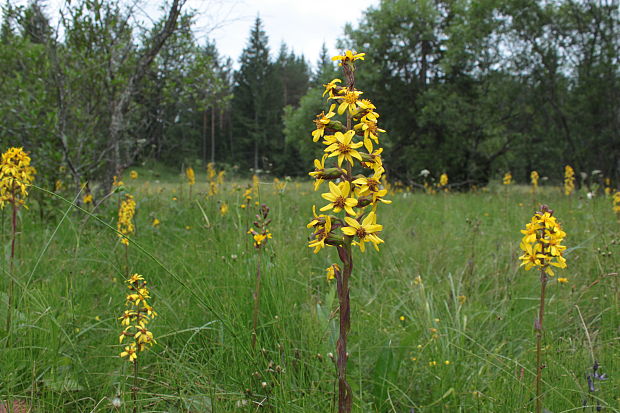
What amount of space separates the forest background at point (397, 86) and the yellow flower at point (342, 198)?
332cm

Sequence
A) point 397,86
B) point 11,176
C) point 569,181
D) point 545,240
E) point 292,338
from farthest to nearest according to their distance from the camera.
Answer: point 397,86, point 569,181, point 11,176, point 292,338, point 545,240

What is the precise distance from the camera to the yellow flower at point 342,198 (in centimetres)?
110

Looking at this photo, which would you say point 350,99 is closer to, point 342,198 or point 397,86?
point 342,198

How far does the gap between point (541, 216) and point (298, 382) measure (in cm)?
116

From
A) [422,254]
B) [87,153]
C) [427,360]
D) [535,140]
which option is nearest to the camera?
[427,360]

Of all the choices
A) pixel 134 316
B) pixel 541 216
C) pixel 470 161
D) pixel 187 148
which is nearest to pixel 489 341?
pixel 541 216

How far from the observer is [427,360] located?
6.45ft

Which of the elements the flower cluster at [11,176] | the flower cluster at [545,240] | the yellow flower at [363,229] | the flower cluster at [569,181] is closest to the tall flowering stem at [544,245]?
the flower cluster at [545,240]

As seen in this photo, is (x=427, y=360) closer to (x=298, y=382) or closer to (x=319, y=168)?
(x=298, y=382)

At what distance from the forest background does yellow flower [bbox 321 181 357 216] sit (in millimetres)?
3324

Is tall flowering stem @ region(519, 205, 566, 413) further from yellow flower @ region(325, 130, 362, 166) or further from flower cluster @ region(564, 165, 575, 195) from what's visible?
flower cluster @ region(564, 165, 575, 195)

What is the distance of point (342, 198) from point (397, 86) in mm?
18528

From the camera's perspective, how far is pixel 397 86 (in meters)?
18.5

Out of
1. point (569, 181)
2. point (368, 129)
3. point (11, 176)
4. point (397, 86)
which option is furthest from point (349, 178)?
point (397, 86)
